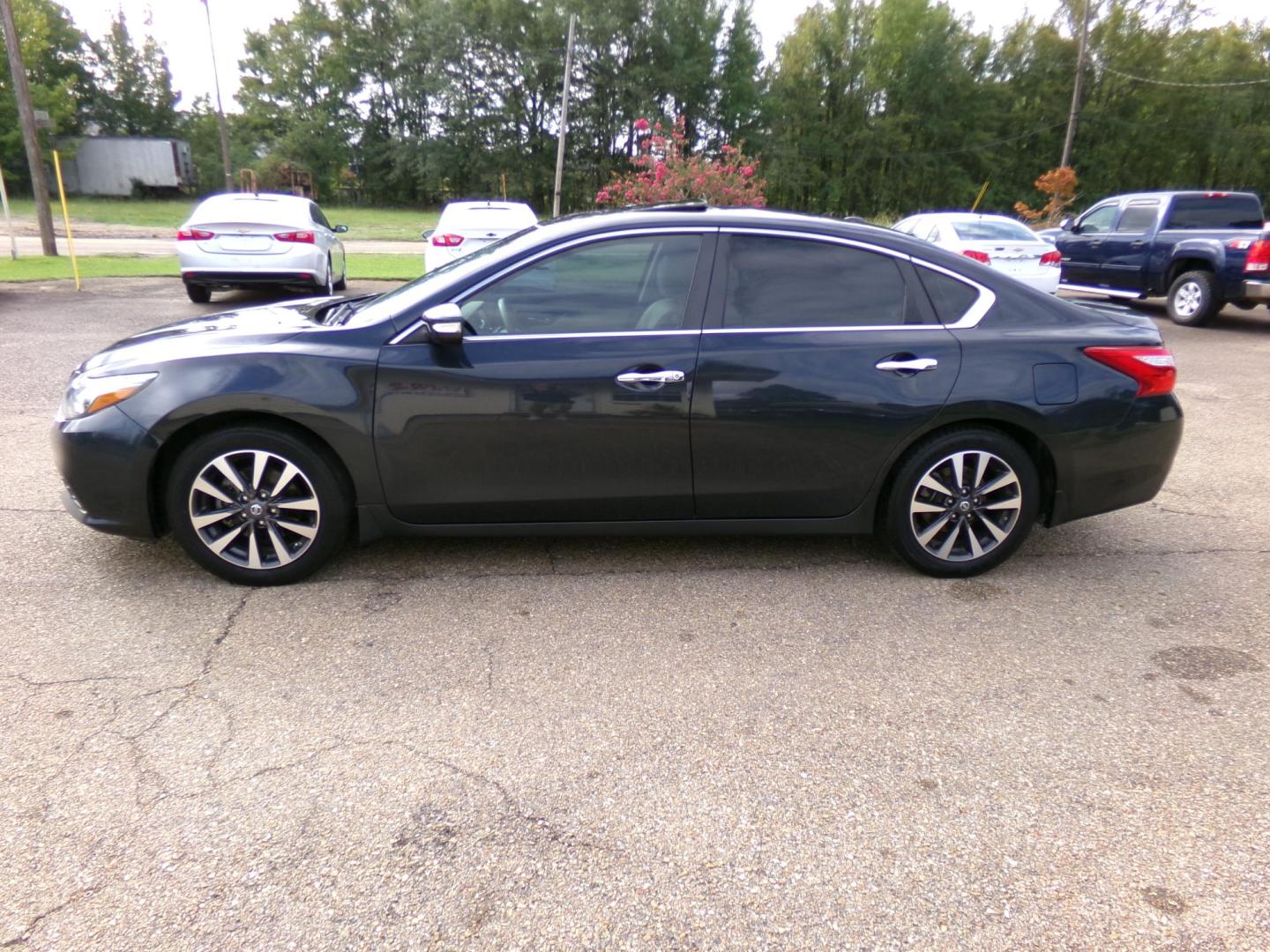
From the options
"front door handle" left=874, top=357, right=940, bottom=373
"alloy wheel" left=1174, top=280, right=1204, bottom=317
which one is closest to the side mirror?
"front door handle" left=874, top=357, right=940, bottom=373

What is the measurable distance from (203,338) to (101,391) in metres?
0.45

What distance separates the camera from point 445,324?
3627mm

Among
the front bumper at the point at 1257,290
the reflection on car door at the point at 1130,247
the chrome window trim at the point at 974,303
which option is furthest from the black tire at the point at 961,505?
the reflection on car door at the point at 1130,247

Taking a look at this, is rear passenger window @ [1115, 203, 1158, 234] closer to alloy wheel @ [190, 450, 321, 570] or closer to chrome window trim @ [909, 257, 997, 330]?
chrome window trim @ [909, 257, 997, 330]

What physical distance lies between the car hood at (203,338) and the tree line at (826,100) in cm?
4713

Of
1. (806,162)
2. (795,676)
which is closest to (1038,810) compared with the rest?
(795,676)

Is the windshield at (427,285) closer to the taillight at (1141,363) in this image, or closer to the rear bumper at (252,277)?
the taillight at (1141,363)

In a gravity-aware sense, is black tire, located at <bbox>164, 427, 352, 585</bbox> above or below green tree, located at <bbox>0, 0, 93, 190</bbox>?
below

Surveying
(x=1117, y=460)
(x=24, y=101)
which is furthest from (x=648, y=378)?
(x=24, y=101)

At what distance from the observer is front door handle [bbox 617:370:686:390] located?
3756 mm

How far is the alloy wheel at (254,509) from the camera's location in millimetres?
3730

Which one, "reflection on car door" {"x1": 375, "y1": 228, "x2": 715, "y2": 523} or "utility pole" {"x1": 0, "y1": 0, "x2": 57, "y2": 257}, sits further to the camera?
"utility pole" {"x1": 0, "y1": 0, "x2": 57, "y2": 257}

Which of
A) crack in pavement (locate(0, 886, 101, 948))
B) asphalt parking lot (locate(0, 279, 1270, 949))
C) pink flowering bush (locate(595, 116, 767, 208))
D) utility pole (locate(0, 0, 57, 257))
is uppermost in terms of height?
utility pole (locate(0, 0, 57, 257))

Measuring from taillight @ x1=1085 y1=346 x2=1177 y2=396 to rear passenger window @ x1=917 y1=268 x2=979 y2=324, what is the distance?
59cm
